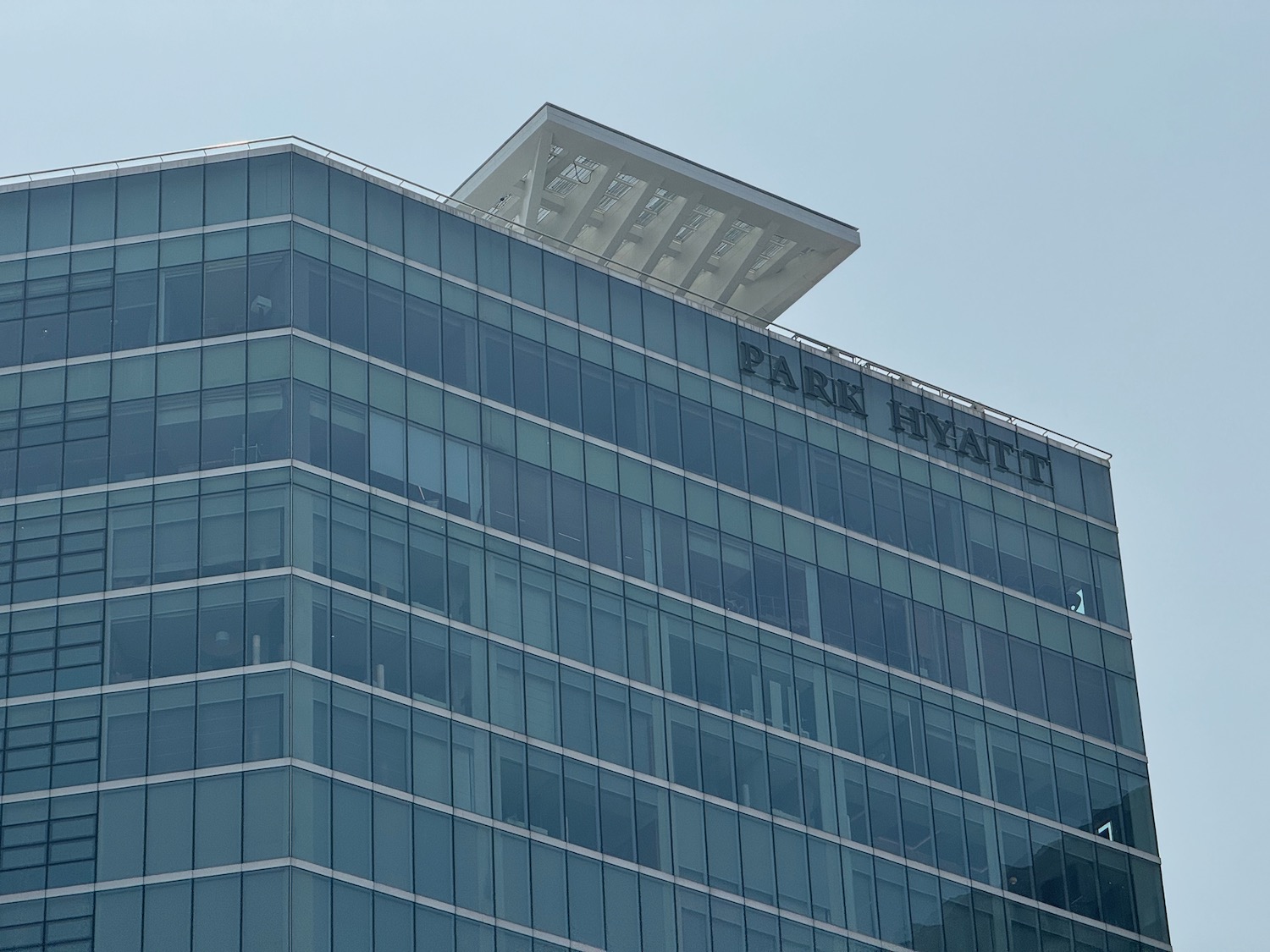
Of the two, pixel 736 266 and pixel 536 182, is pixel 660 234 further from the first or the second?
pixel 536 182

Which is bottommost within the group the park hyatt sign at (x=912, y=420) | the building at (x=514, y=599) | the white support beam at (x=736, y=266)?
the building at (x=514, y=599)

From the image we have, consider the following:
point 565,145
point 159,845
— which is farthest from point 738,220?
point 159,845

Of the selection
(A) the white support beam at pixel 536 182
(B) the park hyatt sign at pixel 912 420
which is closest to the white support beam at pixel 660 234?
(A) the white support beam at pixel 536 182

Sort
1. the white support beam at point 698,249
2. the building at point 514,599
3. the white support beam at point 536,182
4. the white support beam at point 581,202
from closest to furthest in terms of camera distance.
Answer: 1. the building at point 514,599
2. the white support beam at point 536,182
3. the white support beam at point 581,202
4. the white support beam at point 698,249

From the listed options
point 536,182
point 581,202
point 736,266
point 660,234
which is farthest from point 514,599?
point 736,266

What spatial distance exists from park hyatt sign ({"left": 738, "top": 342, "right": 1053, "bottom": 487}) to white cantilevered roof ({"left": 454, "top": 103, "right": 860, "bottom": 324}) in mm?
3504

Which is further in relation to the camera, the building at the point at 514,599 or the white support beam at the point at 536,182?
the white support beam at the point at 536,182

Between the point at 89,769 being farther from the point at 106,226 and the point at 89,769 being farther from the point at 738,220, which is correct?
the point at 738,220

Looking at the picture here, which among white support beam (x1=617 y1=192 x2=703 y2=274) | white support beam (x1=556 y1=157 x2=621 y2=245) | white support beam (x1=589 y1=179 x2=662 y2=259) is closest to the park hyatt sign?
white support beam (x1=617 y1=192 x2=703 y2=274)

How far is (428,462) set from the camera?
8619cm

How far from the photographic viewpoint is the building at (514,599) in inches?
3118

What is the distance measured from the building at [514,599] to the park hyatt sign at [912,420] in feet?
0.54

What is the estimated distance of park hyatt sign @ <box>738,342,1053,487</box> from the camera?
320 ft

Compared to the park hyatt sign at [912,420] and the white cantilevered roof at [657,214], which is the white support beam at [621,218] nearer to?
the white cantilevered roof at [657,214]
